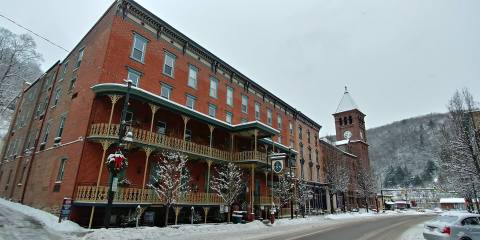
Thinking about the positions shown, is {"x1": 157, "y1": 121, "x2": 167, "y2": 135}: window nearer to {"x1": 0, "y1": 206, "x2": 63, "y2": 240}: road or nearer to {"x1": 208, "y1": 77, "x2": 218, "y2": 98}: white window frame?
{"x1": 208, "y1": 77, "x2": 218, "y2": 98}: white window frame

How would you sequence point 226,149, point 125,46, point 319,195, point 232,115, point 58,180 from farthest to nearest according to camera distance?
point 319,195
point 232,115
point 226,149
point 125,46
point 58,180

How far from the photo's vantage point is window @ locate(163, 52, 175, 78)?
24391 millimetres

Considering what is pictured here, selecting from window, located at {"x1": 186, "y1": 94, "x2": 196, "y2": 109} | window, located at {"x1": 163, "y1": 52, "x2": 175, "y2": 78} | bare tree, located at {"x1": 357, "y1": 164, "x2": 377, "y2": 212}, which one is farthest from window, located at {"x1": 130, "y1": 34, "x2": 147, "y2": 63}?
bare tree, located at {"x1": 357, "y1": 164, "x2": 377, "y2": 212}

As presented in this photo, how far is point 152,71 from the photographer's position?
23.0m

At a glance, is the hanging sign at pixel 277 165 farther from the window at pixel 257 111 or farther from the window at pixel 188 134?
the window at pixel 257 111

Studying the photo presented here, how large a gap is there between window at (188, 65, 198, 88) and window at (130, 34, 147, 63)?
16.5 feet

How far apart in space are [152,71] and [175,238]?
14273mm

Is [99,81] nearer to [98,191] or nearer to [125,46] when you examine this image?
[125,46]

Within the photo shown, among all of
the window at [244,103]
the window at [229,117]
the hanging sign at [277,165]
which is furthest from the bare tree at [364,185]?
the hanging sign at [277,165]

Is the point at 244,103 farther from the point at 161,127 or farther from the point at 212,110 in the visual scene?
the point at 161,127

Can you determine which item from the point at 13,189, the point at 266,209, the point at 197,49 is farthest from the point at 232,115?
the point at 13,189

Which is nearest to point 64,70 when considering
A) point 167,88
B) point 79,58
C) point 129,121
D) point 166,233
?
point 79,58

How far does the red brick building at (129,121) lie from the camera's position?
58.2 ft

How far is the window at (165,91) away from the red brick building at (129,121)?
0.10m
